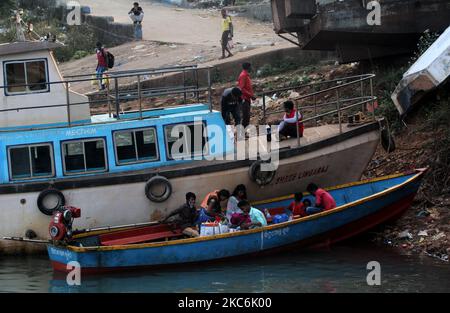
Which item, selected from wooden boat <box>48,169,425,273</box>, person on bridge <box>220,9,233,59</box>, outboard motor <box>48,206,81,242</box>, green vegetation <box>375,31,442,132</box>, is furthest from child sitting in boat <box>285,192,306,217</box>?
person on bridge <box>220,9,233,59</box>

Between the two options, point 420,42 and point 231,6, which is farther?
point 231,6

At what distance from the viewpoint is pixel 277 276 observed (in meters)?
14.3

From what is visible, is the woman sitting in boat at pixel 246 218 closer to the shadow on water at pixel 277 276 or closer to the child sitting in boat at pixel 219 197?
the child sitting in boat at pixel 219 197

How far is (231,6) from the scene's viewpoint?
34844mm

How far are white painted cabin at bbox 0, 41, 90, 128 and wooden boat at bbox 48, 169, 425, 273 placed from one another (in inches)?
89.8

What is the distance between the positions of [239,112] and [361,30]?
400 cm

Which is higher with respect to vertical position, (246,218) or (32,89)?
(32,89)

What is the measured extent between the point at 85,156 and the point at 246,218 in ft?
9.72

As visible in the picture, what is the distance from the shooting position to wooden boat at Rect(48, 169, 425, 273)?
14766mm

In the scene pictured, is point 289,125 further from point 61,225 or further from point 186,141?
point 61,225

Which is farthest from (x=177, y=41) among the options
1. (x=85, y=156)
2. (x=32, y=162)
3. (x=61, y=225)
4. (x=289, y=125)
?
(x=61, y=225)

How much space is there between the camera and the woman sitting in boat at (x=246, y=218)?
49.6ft
